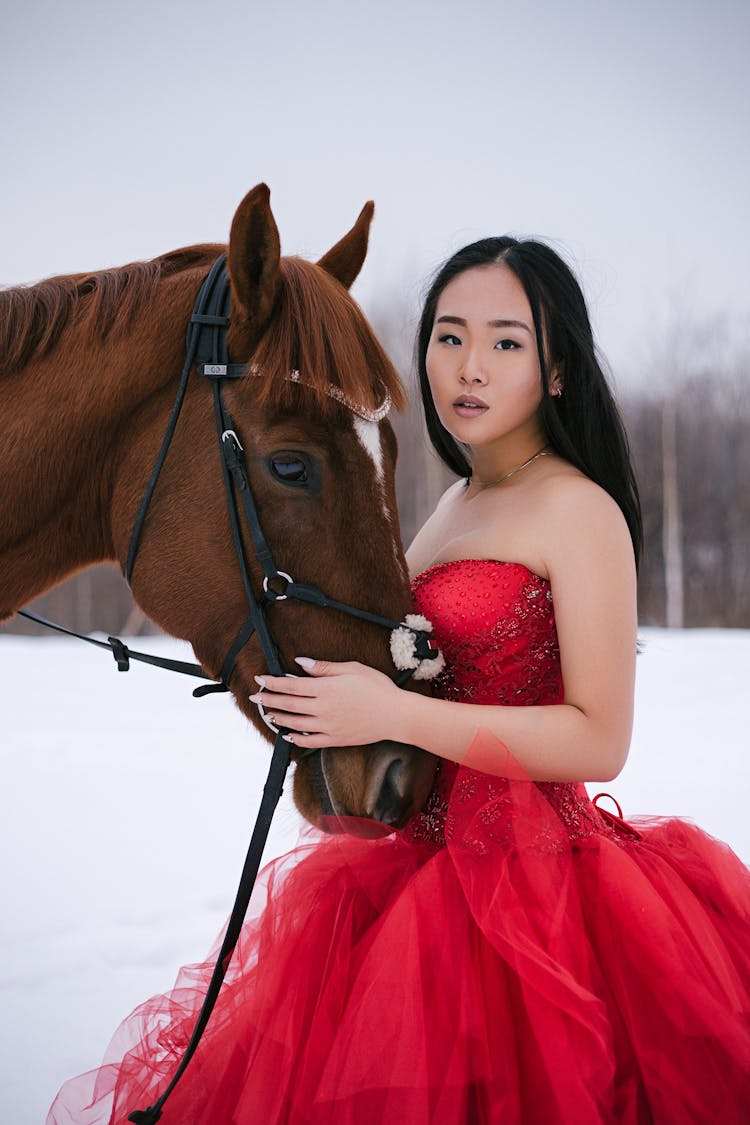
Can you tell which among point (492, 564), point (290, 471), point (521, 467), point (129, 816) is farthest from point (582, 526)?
point (129, 816)

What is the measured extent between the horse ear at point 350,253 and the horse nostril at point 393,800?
98 centimetres

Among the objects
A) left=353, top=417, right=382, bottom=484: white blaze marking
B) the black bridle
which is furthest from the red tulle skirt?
left=353, top=417, right=382, bottom=484: white blaze marking

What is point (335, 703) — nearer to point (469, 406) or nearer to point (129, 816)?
point (469, 406)

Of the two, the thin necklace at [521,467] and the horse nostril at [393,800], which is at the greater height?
the thin necklace at [521,467]

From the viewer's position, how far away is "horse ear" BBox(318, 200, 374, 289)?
165 cm

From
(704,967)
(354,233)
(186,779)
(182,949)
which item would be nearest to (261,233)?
(354,233)

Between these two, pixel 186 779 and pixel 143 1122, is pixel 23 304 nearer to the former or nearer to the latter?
pixel 143 1122

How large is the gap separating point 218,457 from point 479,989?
0.90 metres

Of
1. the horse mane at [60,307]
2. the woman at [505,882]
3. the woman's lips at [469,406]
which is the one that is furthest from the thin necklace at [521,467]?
the horse mane at [60,307]

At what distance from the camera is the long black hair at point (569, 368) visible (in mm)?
1462

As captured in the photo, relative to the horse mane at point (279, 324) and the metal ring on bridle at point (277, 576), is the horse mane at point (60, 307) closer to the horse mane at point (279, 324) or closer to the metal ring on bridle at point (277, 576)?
the horse mane at point (279, 324)

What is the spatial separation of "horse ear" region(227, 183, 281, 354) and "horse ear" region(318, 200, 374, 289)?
36cm

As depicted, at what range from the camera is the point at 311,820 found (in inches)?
52.6

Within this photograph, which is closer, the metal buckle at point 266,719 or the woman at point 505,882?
the woman at point 505,882
